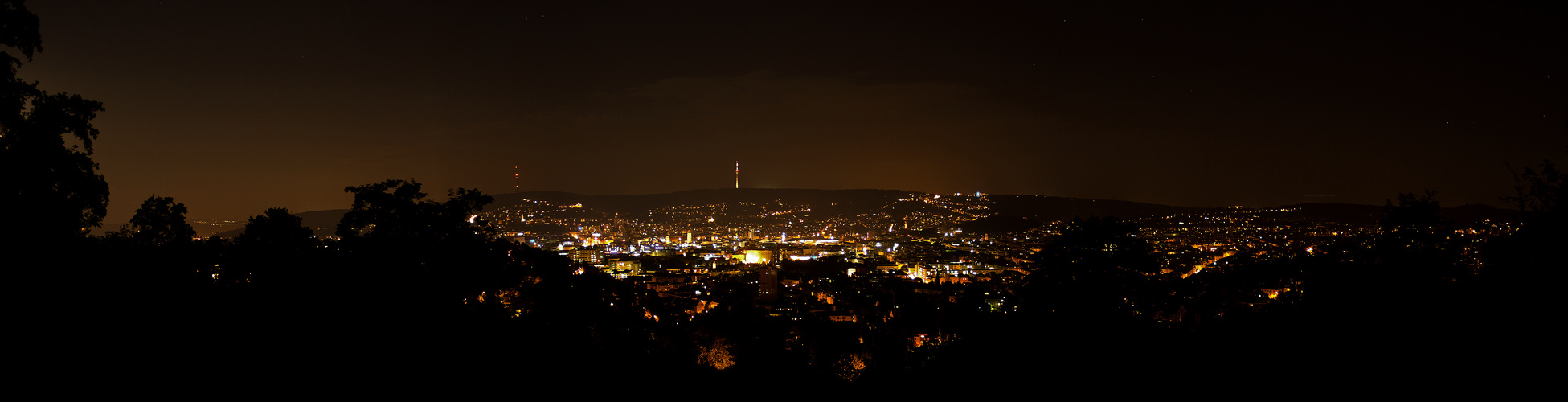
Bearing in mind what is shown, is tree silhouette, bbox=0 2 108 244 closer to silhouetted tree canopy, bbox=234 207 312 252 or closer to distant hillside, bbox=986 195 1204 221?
silhouetted tree canopy, bbox=234 207 312 252

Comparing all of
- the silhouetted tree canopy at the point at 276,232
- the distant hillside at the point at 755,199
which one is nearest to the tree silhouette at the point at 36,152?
the silhouetted tree canopy at the point at 276,232

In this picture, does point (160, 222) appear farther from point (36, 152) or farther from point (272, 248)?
point (36, 152)

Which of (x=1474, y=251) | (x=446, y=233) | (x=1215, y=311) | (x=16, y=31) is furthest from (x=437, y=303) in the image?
(x=1474, y=251)

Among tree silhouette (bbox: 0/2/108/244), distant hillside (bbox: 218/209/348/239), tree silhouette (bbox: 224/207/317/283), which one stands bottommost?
distant hillside (bbox: 218/209/348/239)

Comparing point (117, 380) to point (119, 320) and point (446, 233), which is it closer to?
point (119, 320)

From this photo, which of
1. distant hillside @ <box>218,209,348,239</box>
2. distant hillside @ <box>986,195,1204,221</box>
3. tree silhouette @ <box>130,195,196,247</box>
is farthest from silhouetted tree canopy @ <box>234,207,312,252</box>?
distant hillside @ <box>986,195,1204,221</box>
